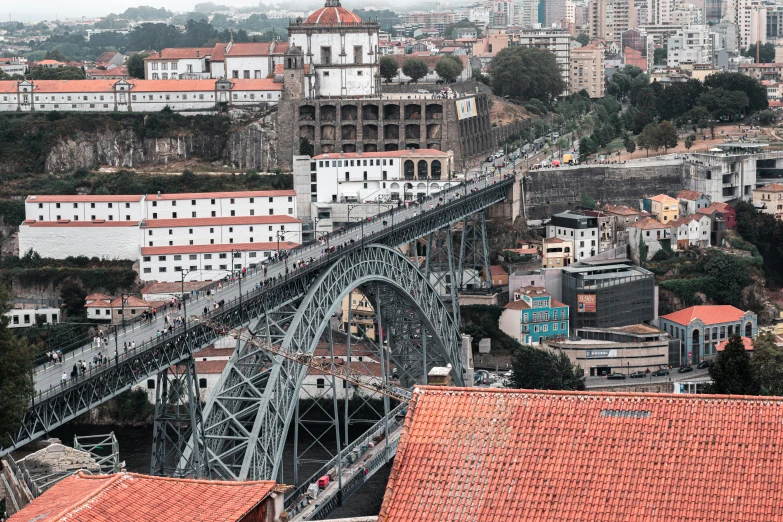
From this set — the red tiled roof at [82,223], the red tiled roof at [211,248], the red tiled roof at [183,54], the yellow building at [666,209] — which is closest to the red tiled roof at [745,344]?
the yellow building at [666,209]

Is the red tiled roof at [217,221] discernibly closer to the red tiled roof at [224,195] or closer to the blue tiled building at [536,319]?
the red tiled roof at [224,195]

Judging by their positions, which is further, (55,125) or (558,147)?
(558,147)

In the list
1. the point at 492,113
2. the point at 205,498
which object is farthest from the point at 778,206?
the point at 205,498

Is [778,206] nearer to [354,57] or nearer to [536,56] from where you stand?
[354,57]

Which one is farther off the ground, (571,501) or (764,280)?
(571,501)

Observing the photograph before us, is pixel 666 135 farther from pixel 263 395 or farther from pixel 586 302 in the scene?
pixel 263 395

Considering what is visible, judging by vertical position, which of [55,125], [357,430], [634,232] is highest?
[55,125]

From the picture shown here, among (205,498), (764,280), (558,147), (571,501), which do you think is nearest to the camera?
(571,501)
